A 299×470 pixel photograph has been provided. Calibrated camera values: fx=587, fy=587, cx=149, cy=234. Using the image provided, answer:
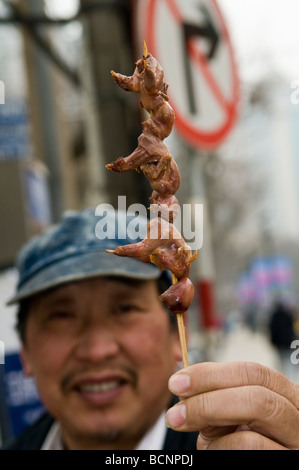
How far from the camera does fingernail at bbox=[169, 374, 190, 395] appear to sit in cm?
110

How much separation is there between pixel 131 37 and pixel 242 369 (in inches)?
102

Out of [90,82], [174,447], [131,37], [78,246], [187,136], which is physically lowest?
[174,447]

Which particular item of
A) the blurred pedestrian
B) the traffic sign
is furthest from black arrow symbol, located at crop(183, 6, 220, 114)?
the blurred pedestrian

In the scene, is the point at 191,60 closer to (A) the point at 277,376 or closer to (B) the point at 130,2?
(B) the point at 130,2

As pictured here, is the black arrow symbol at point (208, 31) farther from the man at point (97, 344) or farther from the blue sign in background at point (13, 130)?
the man at point (97, 344)

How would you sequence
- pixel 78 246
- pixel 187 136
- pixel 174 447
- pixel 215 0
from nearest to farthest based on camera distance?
pixel 174 447, pixel 78 246, pixel 187 136, pixel 215 0

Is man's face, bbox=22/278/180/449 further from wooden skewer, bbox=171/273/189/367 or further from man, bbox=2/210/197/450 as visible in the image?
wooden skewer, bbox=171/273/189/367

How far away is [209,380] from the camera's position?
114 cm

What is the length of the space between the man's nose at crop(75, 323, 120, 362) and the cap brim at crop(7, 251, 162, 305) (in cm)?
19

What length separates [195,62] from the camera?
10.0ft

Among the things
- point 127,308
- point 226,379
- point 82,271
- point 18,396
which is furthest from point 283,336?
point 226,379

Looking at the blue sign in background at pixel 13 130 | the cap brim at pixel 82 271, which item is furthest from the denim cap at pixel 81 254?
the blue sign in background at pixel 13 130

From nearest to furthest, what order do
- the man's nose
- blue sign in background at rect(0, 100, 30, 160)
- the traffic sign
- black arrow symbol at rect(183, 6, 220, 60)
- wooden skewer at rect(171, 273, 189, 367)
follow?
wooden skewer at rect(171, 273, 189, 367)
the man's nose
the traffic sign
black arrow symbol at rect(183, 6, 220, 60)
blue sign in background at rect(0, 100, 30, 160)

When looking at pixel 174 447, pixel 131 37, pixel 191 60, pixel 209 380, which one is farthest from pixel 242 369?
pixel 131 37
